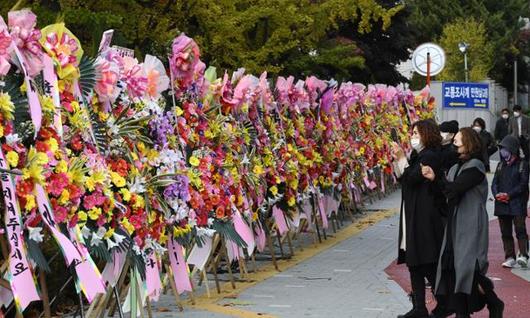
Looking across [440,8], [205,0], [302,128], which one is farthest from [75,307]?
[440,8]

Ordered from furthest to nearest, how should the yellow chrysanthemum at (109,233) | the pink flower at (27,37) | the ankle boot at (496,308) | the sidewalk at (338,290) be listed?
the sidewalk at (338,290)
the ankle boot at (496,308)
the yellow chrysanthemum at (109,233)
the pink flower at (27,37)

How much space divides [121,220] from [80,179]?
0.67 meters

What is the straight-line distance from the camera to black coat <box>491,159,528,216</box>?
11.4 metres

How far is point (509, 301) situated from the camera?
9.55 metres

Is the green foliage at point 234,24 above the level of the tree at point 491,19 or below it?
below

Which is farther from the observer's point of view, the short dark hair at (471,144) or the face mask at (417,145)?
the face mask at (417,145)

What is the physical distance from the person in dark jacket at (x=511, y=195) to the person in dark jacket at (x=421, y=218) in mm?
2885

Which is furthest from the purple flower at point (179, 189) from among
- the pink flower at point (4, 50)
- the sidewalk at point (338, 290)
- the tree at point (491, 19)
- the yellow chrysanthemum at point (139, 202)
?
the tree at point (491, 19)

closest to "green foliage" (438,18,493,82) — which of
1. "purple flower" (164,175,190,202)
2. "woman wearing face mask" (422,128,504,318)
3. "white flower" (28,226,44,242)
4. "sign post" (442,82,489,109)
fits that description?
"sign post" (442,82,489,109)

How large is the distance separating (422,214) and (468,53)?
148ft

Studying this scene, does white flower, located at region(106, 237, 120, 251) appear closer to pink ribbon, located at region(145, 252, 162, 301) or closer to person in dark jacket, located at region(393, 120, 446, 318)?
pink ribbon, located at region(145, 252, 162, 301)

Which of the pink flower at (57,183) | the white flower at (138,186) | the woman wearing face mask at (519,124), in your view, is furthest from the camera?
the woman wearing face mask at (519,124)

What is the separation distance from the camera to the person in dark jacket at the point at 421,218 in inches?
336

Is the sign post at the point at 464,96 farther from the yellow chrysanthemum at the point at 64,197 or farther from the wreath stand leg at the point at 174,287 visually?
the yellow chrysanthemum at the point at 64,197
